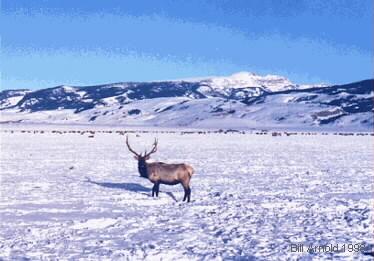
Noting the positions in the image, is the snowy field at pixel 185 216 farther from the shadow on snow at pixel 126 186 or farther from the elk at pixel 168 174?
the elk at pixel 168 174

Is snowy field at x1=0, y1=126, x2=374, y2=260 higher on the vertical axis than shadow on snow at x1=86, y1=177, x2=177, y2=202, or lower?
lower

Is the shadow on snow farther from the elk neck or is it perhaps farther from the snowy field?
the elk neck

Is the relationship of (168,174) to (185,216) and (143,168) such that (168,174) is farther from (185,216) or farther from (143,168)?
(185,216)

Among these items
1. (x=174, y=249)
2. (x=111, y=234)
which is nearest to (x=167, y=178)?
(x=111, y=234)

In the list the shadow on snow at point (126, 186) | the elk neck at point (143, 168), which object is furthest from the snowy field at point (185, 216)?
the elk neck at point (143, 168)

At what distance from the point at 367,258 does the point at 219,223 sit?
13.0ft

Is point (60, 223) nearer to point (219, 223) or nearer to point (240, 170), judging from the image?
point (219, 223)

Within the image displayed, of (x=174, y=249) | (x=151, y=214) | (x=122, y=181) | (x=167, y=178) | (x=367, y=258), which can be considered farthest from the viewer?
(x=122, y=181)

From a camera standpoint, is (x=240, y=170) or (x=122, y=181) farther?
(x=240, y=170)

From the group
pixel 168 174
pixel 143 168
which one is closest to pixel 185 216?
pixel 168 174

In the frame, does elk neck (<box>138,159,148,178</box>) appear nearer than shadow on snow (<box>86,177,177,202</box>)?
Yes

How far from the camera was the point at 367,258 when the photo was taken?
30.9 feet

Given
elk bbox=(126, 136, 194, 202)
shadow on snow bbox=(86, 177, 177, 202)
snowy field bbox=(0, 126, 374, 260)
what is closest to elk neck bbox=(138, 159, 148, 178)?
elk bbox=(126, 136, 194, 202)

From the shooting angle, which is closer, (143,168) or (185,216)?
(185,216)
